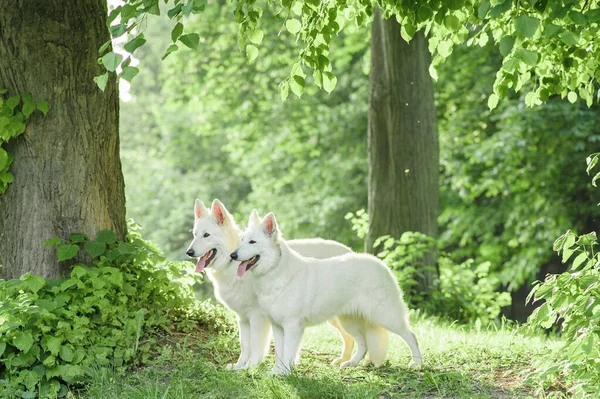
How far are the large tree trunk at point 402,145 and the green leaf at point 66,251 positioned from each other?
5.61 meters

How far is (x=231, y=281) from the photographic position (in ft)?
23.1

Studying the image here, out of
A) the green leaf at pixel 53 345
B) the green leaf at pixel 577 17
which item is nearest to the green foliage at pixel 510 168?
the green leaf at pixel 577 17

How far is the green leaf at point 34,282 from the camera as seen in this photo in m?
6.63

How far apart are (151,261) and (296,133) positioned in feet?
45.7

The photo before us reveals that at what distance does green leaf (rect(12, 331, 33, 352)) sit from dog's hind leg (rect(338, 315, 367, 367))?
Answer: 2.62 metres

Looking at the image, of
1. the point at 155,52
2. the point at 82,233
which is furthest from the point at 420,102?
the point at 155,52

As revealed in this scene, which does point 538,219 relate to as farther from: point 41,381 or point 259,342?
point 41,381

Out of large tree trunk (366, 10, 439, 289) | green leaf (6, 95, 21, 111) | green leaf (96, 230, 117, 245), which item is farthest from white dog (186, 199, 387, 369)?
large tree trunk (366, 10, 439, 289)

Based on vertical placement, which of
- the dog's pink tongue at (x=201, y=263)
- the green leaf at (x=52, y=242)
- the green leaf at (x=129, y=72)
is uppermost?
the green leaf at (x=129, y=72)

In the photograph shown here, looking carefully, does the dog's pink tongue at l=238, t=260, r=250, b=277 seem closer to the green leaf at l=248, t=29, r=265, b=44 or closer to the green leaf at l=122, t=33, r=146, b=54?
the green leaf at l=248, t=29, r=265, b=44

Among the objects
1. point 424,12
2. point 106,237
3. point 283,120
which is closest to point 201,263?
point 106,237

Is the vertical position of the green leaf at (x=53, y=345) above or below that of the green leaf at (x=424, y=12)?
below

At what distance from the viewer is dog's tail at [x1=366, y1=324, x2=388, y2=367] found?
711 centimetres

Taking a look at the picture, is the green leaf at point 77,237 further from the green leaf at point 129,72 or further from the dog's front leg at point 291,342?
the green leaf at point 129,72
